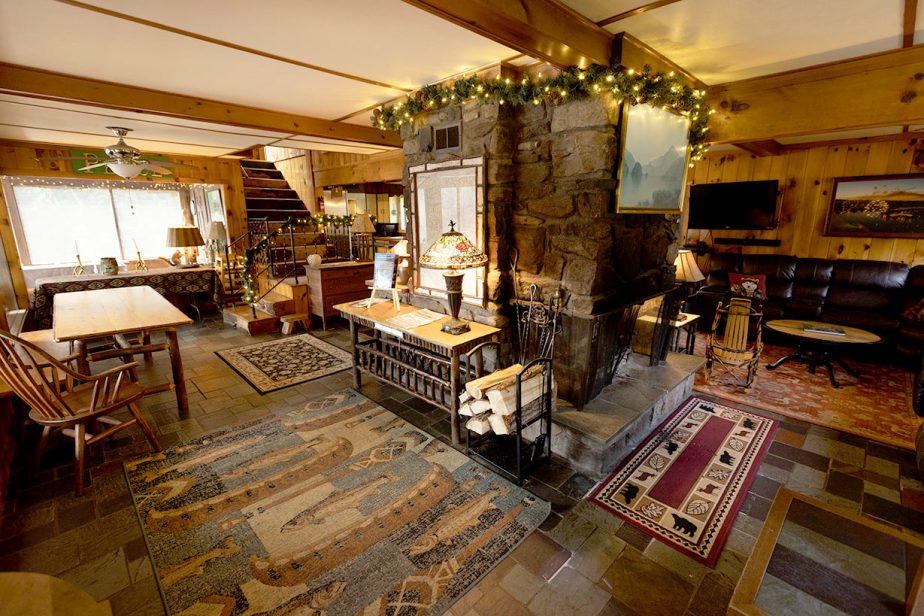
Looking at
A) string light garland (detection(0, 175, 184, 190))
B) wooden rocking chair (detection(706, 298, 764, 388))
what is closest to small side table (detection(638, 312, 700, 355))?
wooden rocking chair (detection(706, 298, 764, 388))

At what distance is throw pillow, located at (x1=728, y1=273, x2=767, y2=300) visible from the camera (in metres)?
4.76

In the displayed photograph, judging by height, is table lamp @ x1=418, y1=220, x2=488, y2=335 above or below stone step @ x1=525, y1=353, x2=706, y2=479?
above

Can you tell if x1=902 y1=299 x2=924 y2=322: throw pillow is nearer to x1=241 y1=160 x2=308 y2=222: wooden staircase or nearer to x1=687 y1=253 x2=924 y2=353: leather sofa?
x1=687 y1=253 x2=924 y2=353: leather sofa

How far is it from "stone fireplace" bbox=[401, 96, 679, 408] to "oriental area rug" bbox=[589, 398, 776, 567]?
0.56 meters

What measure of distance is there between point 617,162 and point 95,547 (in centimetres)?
348

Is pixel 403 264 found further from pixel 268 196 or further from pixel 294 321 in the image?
pixel 268 196

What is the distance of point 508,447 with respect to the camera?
268cm

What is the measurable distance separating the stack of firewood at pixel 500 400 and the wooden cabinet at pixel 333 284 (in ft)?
10.8

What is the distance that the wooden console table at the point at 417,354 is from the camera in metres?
2.66

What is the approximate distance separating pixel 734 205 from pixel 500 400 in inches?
195

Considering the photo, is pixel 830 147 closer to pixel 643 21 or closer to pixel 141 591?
pixel 643 21

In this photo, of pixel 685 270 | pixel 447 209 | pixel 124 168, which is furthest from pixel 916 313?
pixel 124 168

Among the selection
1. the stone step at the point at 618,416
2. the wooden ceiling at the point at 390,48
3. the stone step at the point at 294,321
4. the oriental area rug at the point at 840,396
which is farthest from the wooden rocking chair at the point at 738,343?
the stone step at the point at 294,321

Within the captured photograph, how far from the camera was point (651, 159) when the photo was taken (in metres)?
2.74
